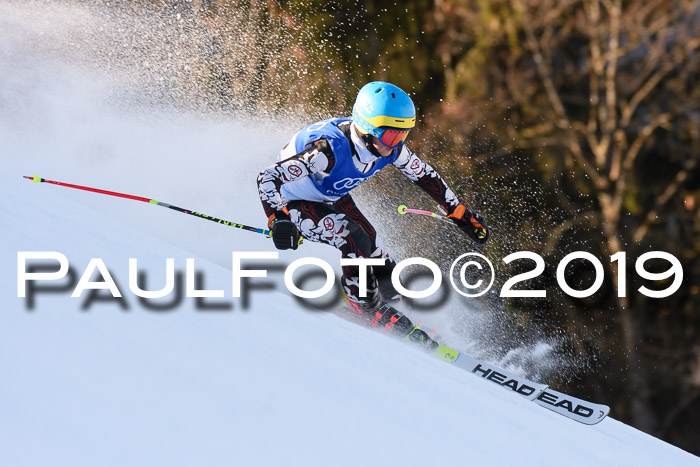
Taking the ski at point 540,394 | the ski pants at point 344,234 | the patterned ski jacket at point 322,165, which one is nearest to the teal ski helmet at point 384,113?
the patterned ski jacket at point 322,165

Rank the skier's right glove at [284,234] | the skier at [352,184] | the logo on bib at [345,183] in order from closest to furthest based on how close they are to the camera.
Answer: the skier's right glove at [284,234] < the skier at [352,184] < the logo on bib at [345,183]

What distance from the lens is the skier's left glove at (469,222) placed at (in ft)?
13.5

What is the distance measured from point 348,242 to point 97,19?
7374mm

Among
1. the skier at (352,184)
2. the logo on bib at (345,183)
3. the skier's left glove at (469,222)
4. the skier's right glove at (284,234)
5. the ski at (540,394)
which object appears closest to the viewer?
the skier's right glove at (284,234)

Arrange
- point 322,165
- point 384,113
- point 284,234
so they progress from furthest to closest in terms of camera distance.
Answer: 1. point 322,165
2. point 384,113
3. point 284,234

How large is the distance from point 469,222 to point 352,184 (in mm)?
815

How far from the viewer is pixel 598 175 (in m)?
11.8

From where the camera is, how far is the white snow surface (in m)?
1.37

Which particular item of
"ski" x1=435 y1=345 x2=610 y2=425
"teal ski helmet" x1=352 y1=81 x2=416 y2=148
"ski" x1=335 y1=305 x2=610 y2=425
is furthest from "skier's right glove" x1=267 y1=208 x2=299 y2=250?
"ski" x1=435 y1=345 x2=610 y2=425

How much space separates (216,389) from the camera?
1695 millimetres

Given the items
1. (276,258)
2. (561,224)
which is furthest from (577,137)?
(276,258)

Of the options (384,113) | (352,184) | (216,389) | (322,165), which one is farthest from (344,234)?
(216,389)

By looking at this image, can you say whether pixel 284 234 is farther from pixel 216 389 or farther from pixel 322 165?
pixel 216 389

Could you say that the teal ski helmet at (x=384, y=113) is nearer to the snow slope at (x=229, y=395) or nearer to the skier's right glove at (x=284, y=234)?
the skier's right glove at (x=284, y=234)
